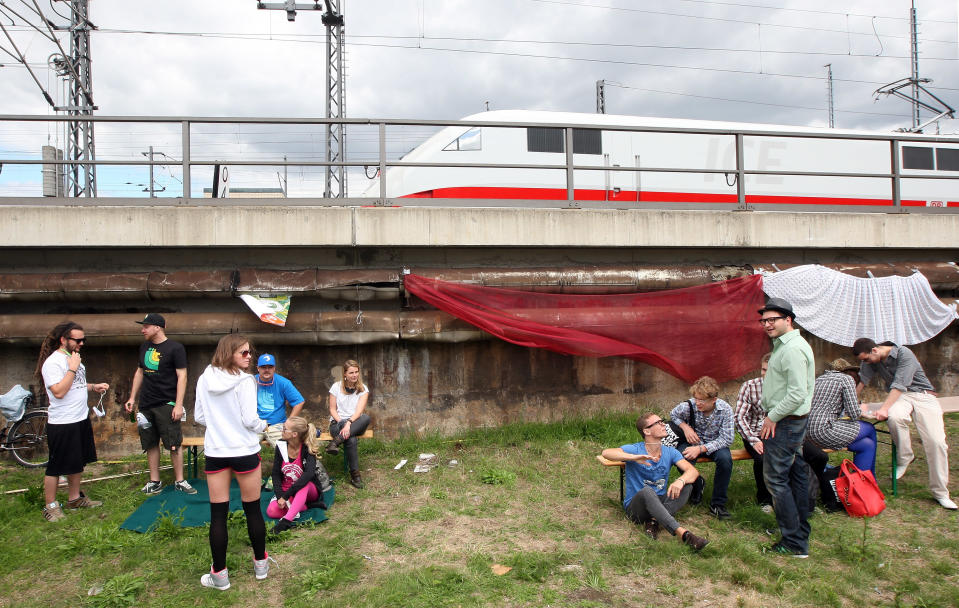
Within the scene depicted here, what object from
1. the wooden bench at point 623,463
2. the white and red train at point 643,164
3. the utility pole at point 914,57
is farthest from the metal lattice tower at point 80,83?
the utility pole at point 914,57

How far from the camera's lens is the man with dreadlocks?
5.40m

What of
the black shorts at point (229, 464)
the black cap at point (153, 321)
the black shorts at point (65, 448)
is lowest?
the black shorts at point (65, 448)

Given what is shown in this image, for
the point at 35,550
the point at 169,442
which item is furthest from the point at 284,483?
the point at 35,550

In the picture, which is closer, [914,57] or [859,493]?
[859,493]

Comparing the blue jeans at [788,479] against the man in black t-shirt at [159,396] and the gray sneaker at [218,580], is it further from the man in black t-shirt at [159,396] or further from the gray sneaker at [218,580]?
the man in black t-shirt at [159,396]

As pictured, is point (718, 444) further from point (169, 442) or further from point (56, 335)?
point (56, 335)

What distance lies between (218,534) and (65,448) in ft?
8.01

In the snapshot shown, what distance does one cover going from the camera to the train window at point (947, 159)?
1585 centimetres

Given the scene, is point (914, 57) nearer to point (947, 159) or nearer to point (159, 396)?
point (947, 159)

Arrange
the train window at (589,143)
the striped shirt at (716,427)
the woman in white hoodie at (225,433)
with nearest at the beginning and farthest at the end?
the woman in white hoodie at (225,433) → the striped shirt at (716,427) → the train window at (589,143)

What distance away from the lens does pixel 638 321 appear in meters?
7.35

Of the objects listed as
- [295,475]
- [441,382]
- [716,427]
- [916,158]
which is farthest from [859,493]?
[916,158]

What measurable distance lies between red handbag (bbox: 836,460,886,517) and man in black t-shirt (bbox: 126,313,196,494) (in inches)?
235

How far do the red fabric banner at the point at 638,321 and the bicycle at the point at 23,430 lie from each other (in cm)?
440
